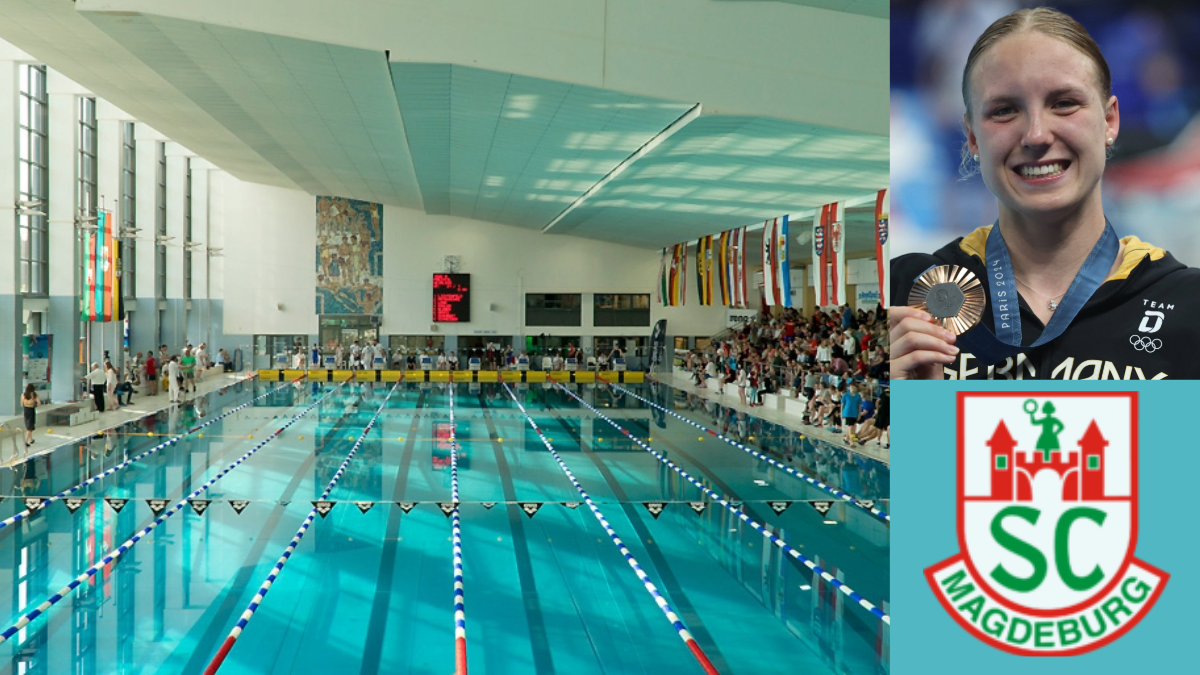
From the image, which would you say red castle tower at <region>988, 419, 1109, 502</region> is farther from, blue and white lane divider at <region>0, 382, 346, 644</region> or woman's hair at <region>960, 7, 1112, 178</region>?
blue and white lane divider at <region>0, 382, 346, 644</region>

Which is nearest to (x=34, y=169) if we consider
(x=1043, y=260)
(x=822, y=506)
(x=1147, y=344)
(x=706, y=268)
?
(x=706, y=268)

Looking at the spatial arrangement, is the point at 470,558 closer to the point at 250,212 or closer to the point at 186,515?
the point at 186,515

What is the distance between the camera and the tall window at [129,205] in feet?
100.0

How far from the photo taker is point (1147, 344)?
3.34 m

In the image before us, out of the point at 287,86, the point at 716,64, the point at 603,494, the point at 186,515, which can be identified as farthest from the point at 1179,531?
the point at 287,86

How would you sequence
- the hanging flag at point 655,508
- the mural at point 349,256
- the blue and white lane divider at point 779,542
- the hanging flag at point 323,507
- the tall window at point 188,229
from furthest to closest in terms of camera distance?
the mural at point 349,256
the tall window at point 188,229
the hanging flag at point 323,507
the hanging flag at point 655,508
the blue and white lane divider at point 779,542

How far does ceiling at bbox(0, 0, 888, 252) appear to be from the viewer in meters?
12.2

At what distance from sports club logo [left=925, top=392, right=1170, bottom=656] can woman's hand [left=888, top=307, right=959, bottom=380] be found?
0.20m

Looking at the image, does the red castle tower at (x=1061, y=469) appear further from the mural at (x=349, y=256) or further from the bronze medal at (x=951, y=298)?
the mural at (x=349, y=256)

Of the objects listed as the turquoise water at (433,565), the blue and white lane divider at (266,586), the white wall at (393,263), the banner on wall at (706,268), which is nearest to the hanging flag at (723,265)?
the banner on wall at (706,268)

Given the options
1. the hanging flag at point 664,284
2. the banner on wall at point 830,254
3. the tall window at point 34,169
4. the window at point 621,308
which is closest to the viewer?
the banner on wall at point 830,254

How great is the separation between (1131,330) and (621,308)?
113 feet

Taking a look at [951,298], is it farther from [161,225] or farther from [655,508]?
[161,225]

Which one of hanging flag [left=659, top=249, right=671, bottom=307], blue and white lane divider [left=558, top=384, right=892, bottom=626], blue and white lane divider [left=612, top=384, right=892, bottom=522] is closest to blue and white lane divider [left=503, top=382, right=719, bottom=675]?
blue and white lane divider [left=558, top=384, right=892, bottom=626]
